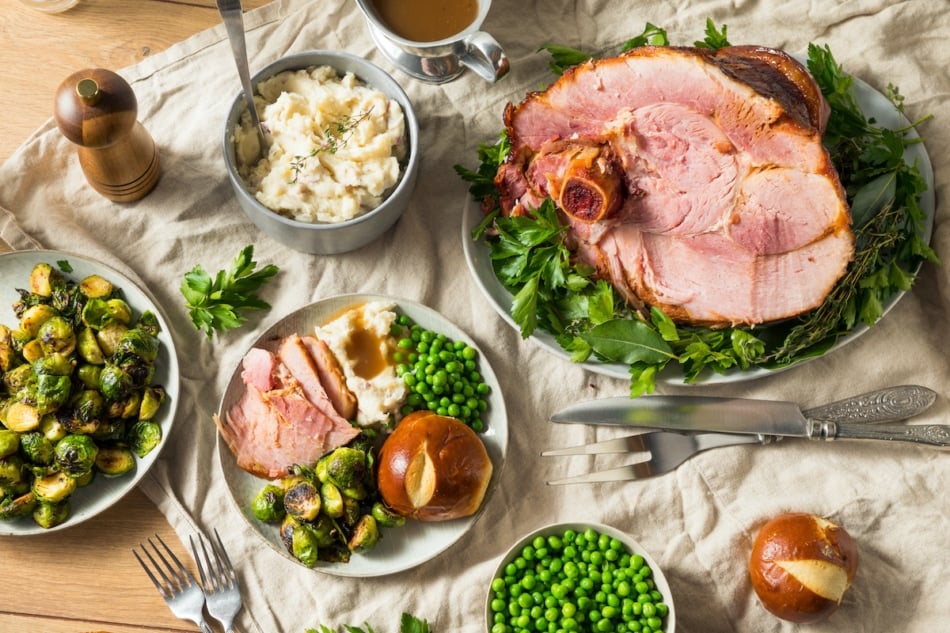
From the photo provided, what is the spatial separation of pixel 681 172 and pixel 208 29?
2067 millimetres

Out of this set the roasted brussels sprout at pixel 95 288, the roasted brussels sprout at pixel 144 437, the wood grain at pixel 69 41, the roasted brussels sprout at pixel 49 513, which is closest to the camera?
the roasted brussels sprout at pixel 49 513

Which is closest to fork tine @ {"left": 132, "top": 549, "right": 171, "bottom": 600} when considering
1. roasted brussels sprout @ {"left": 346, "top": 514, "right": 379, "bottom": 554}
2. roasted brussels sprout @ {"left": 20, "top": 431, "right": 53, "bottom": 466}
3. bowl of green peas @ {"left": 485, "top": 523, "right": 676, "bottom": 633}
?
roasted brussels sprout @ {"left": 20, "top": 431, "right": 53, "bottom": 466}

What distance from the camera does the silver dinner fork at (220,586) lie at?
145 inches

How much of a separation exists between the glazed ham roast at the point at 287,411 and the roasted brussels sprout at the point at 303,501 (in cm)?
13

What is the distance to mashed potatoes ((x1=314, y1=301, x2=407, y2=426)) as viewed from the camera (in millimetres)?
3713

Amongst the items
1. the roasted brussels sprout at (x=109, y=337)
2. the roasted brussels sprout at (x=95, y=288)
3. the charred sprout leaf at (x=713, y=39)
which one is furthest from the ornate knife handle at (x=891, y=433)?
the roasted brussels sprout at (x=95, y=288)

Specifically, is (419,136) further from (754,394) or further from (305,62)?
(754,394)

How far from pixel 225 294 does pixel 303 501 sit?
88 centimetres

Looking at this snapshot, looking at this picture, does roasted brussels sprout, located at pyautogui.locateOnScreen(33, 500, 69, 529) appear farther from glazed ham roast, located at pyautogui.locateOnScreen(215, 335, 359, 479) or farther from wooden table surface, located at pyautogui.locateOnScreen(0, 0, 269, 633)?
glazed ham roast, located at pyautogui.locateOnScreen(215, 335, 359, 479)

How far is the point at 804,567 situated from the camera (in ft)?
11.5

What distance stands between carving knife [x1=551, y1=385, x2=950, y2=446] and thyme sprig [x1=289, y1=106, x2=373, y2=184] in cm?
135

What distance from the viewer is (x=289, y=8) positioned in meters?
4.16

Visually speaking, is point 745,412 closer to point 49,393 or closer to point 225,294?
point 225,294

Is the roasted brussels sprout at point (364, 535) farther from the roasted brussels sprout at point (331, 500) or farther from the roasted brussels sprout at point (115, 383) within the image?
the roasted brussels sprout at point (115, 383)
